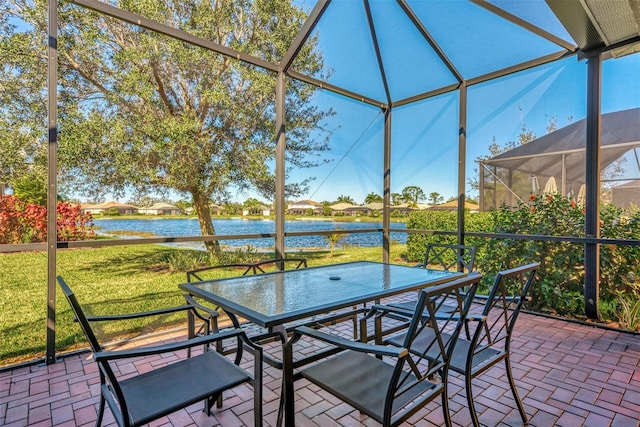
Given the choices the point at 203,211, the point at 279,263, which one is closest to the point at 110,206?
the point at 203,211

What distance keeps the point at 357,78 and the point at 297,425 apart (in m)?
4.66

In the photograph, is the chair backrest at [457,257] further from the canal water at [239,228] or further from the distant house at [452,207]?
the canal water at [239,228]

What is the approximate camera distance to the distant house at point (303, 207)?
6191 mm

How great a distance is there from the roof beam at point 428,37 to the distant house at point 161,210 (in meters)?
4.72

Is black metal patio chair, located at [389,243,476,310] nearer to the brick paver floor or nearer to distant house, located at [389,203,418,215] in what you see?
the brick paver floor

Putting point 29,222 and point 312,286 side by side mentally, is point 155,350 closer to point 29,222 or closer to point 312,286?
point 312,286

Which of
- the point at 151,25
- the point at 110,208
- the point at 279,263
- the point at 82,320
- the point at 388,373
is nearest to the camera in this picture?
the point at 82,320

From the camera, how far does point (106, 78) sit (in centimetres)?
509

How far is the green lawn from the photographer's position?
3.83m

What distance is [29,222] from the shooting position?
424 centimetres

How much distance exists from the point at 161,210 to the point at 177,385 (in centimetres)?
477

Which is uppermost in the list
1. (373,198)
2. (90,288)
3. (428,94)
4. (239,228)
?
(428,94)

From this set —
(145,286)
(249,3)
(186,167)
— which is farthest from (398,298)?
(249,3)

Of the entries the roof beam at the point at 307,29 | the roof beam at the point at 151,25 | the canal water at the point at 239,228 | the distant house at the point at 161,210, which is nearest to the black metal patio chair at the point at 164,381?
the roof beam at the point at 151,25
